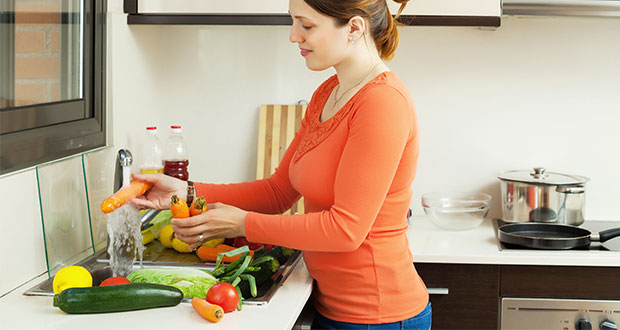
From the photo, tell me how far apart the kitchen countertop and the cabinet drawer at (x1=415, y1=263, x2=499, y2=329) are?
44mm

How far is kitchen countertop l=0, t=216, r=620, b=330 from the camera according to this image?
1.43 m

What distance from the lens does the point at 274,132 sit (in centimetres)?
260

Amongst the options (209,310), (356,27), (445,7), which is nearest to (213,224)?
(209,310)

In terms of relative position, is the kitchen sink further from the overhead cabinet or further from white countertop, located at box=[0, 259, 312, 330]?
the overhead cabinet

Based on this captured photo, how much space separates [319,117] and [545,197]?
0.94 m

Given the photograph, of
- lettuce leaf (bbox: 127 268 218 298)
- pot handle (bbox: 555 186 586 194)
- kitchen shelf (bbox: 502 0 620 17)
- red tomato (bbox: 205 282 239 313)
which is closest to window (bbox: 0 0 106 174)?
lettuce leaf (bbox: 127 268 218 298)

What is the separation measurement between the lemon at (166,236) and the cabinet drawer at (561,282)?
0.95 m

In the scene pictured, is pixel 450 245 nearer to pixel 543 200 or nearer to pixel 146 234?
pixel 543 200

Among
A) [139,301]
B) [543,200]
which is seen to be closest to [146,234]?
[139,301]

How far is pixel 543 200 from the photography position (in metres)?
2.35

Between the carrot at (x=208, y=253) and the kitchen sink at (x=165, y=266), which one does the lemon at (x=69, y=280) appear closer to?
the kitchen sink at (x=165, y=266)

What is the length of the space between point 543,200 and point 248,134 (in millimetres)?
1034

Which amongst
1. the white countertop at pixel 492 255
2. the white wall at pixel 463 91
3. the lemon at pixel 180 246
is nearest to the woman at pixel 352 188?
the lemon at pixel 180 246

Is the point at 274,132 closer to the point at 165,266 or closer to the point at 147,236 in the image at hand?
the point at 147,236
